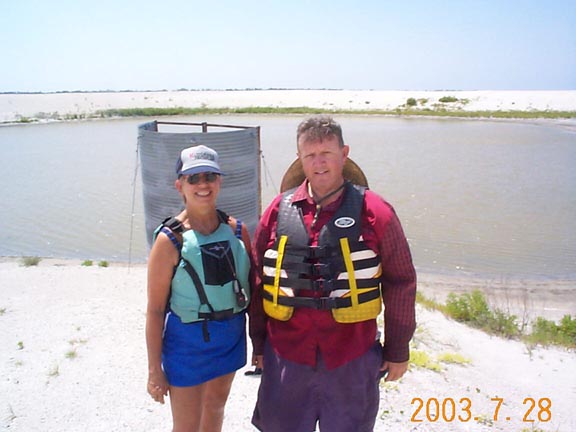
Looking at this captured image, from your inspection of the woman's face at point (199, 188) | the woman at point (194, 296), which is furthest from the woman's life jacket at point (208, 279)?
the woman's face at point (199, 188)

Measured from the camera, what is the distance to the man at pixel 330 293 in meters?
2.52

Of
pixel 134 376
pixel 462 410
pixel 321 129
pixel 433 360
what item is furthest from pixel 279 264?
pixel 433 360

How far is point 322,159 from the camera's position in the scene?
2.55 m

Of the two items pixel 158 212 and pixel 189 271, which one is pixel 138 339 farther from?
pixel 189 271

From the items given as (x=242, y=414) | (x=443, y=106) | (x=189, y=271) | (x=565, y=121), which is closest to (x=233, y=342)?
(x=189, y=271)

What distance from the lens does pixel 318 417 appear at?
267cm

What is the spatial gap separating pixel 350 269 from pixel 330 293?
0.54 feet

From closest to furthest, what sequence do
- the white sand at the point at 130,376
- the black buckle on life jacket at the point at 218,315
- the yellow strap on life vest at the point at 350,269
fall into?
the yellow strap on life vest at the point at 350,269, the black buckle on life jacket at the point at 218,315, the white sand at the point at 130,376

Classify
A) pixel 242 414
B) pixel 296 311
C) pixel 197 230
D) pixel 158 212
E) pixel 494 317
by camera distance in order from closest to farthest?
pixel 296 311, pixel 197 230, pixel 242 414, pixel 158 212, pixel 494 317

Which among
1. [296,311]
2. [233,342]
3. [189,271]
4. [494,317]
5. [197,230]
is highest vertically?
[197,230]

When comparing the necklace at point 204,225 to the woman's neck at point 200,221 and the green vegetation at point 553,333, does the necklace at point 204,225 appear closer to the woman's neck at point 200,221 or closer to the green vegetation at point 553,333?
the woman's neck at point 200,221

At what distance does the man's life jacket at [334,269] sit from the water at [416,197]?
168 inches

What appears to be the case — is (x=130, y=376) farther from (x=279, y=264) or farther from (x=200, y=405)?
(x=279, y=264)

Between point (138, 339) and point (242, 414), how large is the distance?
6.18 ft
